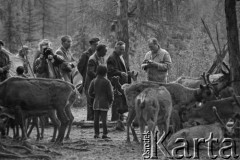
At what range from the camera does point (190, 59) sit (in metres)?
29.1

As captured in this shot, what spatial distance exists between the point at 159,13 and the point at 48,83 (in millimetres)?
8171

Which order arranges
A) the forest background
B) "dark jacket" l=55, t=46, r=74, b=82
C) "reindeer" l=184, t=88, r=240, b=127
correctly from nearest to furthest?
"reindeer" l=184, t=88, r=240, b=127, "dark jacket" l=55, t=46, r=74, b=82, the forest background

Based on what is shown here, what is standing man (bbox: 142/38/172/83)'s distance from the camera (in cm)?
1295

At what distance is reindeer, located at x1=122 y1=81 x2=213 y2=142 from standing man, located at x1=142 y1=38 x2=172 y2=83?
4.23ft

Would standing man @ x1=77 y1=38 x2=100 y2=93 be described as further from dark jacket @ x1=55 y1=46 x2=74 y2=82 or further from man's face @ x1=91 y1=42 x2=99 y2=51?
dark jacket @ x1=55 y1=46 x2=74 y2=82

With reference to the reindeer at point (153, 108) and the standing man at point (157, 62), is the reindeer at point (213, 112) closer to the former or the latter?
the reindeer at point (153, 108)

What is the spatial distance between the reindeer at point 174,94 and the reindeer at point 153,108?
86 cm

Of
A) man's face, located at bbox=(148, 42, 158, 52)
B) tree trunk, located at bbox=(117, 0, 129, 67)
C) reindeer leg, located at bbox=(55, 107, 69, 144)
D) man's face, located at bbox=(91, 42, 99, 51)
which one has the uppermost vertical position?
tree trunk, located at bbox=(117, 0, 129, 67)

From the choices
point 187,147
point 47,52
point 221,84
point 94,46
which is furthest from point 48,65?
point 187,147

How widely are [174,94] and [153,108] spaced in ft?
5.98

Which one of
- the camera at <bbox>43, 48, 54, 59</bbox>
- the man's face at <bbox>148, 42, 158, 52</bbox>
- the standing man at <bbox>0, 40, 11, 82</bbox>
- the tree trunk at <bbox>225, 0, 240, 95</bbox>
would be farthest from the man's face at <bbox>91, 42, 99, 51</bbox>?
the tree trunk at <bbox>225, 0, 240, 95</bbox>

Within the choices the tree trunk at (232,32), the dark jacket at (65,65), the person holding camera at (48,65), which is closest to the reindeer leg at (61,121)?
the person holding camera at (48,65)

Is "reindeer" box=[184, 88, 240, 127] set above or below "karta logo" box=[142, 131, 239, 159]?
above

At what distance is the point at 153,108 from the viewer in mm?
9938
